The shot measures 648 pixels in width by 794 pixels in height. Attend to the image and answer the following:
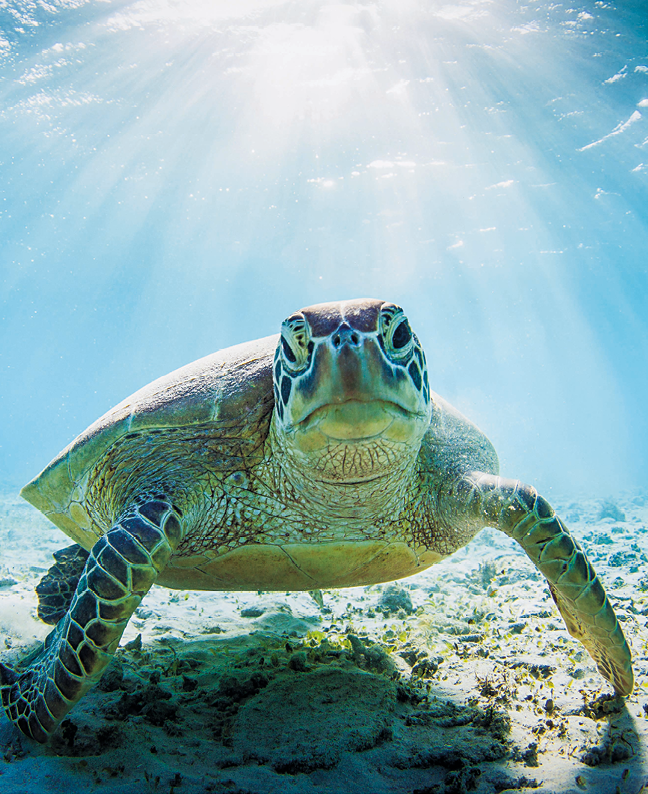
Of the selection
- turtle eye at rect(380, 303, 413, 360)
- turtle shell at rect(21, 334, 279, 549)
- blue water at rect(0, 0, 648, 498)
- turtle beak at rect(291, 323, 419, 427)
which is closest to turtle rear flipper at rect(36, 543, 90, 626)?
turtle shell at rect(21, 334, 279, 549)

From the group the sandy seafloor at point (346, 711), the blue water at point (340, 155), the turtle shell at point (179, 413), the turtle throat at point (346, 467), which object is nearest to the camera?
the sandy seafloor at point (346, 711)

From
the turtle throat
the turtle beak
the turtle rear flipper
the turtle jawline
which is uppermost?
the turtle beak

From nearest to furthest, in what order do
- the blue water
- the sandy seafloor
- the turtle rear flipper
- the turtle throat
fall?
1. the sandy seafloor
2. the turtle throat
3. the turtle rear flipper
4. the blue water

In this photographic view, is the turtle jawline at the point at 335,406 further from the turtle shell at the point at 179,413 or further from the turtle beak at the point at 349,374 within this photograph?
the turtle shell at the point at 179,413

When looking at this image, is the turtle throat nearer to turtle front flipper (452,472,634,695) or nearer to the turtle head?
the turtle head

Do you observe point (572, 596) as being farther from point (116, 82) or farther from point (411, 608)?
point (116, 82)

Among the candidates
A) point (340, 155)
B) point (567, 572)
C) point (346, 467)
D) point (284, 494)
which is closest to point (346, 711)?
point (284, 494)

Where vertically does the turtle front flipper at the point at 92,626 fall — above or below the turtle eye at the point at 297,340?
below

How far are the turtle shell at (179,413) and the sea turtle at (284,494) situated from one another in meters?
0.01

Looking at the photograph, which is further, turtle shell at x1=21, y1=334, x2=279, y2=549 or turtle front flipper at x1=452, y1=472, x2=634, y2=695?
turtle shell at x1=21, y1=334, x2=279, y2=549

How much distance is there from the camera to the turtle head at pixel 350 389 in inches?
63.6

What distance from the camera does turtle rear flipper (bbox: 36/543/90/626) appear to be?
3311mm

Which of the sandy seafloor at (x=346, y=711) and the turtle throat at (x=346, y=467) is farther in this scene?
the turtle throat at (x=346, y=467)

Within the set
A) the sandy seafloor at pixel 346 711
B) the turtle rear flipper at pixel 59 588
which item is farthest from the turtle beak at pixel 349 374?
the turtle rear flipper at pixel 59 588
